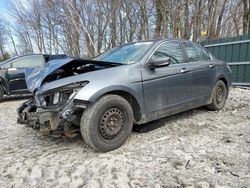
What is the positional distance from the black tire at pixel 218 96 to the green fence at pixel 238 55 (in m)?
3.46

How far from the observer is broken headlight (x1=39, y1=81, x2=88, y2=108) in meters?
2.97

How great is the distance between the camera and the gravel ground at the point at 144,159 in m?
2.47

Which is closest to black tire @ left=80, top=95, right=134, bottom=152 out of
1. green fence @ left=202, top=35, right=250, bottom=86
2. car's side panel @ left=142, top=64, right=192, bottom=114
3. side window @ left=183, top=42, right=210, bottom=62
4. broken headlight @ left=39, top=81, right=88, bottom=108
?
broken headlight @ left=39, top=81, right=88, bottom=108

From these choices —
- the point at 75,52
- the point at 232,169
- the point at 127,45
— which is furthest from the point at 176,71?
the point at 75,52

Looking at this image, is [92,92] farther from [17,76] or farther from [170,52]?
[17,76]

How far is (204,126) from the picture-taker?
411 centimetres

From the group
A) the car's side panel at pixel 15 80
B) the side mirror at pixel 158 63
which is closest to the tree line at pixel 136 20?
the car's side panel at pixel 15 80

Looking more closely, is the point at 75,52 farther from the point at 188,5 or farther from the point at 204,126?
the point at 204,126

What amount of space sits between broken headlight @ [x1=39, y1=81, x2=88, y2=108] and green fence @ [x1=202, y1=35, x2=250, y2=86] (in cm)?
674

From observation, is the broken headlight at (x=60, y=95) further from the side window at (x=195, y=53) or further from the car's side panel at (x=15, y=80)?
the car's side panel at (x=15, y=80)

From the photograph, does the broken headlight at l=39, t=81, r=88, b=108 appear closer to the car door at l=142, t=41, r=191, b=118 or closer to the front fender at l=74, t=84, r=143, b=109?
the front fender at l=74, t=84, r=143, b=109

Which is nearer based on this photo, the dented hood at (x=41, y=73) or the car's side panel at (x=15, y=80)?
the dented hood at (x=41, y=73)

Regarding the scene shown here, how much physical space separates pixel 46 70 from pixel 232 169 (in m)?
2.73

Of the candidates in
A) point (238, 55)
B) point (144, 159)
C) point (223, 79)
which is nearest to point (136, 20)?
point (238, 55)
